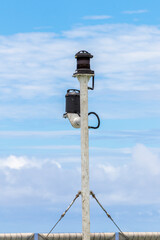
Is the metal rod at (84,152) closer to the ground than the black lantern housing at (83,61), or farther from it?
closer to the ground

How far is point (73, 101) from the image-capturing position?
1443cm

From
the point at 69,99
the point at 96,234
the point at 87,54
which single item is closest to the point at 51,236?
the point at 96,234

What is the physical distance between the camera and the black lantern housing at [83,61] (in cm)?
1409

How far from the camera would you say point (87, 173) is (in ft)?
46.0

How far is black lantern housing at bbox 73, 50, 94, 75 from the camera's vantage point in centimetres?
1409

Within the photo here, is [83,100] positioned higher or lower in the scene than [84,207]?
higher

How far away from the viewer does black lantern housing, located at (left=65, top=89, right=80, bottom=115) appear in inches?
566

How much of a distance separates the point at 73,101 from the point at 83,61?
942 mm

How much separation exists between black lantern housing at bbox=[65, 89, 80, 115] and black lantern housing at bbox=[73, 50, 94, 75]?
57 centimetres

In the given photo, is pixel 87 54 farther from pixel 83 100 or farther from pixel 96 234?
pixel 96 234

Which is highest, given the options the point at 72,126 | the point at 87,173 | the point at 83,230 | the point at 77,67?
the point at 77,67

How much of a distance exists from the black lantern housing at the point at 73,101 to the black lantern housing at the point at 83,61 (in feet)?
1.85

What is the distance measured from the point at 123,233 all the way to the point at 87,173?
2411 mm

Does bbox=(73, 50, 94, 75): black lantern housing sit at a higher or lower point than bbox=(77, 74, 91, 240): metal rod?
higher
